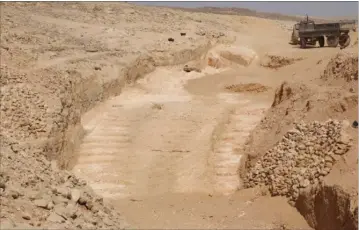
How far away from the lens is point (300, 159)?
8.05m

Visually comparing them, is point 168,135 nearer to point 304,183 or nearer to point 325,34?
point 304,183

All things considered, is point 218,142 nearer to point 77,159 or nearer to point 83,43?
point 77,159

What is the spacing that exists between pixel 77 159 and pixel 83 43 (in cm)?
857

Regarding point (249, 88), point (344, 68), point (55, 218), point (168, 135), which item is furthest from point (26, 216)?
point (249, 88)

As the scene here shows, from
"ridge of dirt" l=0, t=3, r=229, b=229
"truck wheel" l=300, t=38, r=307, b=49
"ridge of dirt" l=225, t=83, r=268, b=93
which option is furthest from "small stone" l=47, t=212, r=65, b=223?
"truck wheel" l=300, t=38, r=307, b=49

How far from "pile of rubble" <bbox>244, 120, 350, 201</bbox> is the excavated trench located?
1.84 feet

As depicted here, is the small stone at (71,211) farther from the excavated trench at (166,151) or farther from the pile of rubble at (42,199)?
the excavated trench at (166,151)

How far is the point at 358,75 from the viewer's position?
9.39m

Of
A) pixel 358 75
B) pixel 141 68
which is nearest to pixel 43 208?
pixel 358 75

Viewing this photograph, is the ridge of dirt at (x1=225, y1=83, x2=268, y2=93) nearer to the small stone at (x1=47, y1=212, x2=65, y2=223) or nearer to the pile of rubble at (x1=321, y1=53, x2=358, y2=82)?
the pile of rubble at (x1=321, y1=53, x2=358, y2=82)

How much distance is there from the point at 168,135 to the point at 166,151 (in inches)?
33.1

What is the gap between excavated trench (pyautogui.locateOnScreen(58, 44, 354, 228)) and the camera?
8125 mm

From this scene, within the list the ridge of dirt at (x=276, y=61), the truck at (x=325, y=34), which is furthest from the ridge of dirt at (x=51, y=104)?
the truck at (x=325, y=34)

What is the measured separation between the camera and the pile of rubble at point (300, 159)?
755 cm
